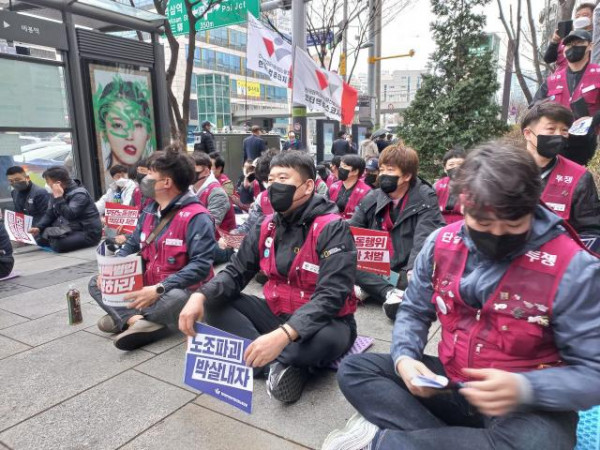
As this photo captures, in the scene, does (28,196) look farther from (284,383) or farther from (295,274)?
(284,383)

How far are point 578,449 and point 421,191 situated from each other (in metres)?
2.29

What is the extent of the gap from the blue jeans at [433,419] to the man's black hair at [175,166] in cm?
203

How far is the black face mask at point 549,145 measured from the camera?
299 cm

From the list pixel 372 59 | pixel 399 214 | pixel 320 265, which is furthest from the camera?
pixel 372 59

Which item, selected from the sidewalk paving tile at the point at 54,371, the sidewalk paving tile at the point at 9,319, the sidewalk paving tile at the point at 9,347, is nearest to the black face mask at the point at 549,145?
the sidewalk paving tile at the point at 54,371

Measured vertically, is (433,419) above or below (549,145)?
below

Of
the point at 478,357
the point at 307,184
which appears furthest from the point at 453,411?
the point at 307,184

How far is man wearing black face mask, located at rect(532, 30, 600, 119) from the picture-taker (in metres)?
4.16

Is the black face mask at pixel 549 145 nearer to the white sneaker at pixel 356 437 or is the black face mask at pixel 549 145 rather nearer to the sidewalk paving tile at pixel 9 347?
the white sneaker at pixel 356 437

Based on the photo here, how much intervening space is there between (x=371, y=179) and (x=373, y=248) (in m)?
2.16

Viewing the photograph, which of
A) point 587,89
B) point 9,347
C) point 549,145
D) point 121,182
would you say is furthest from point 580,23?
point 121,182

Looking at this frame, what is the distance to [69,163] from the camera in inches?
328

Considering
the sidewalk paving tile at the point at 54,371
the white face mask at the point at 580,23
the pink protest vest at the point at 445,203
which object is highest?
the white face mask at the point at 580,23

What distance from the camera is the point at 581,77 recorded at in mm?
4293
